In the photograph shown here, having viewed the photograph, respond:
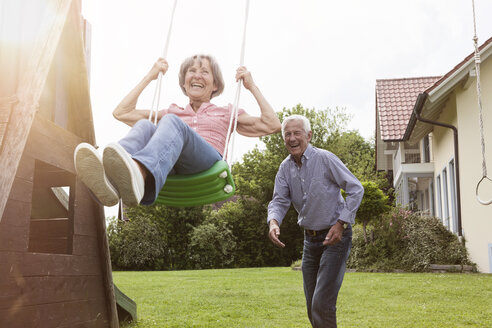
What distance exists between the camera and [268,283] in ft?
29.4

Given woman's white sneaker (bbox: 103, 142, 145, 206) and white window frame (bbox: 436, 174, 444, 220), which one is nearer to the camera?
woman's white sneaker (bbox: 103, 142, 145, 206)

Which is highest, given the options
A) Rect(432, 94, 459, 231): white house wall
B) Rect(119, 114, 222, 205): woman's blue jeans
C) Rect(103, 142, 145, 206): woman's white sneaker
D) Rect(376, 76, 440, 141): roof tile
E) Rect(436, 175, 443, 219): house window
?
Rect(376, 76, 440, 141): roof tile

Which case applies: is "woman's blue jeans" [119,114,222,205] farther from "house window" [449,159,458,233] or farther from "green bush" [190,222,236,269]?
"green bush" [190,222,236,269]

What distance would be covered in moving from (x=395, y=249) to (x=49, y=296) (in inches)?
340

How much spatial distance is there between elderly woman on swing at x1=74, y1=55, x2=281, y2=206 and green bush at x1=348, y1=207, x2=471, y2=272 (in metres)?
7.66

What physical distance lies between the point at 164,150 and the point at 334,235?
113 centimetres

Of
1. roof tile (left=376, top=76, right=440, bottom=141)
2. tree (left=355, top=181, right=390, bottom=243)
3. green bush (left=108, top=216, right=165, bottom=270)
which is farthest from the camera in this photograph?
green bush (left=108, top=216, right=165, bottom=270)

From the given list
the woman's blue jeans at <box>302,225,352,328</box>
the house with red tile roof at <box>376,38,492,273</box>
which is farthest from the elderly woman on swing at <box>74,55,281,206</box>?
the house with red tile roof at <box>376,38,492,273</box>

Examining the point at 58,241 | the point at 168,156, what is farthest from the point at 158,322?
the point at 168,156

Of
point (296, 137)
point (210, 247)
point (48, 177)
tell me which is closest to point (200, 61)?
point (296, 137)

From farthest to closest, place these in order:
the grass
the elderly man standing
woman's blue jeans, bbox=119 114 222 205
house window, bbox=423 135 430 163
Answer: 1. house window, bbox=423 135 430 163
2. the grass
3. the elderly man standing
4. woman's blue jeans, bbox=119 114 222 205

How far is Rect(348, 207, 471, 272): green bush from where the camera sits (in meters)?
10.3

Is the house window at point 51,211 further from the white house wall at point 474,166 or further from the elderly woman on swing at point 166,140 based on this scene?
the white house wall at point 474,166

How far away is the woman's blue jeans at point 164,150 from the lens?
2330 millimetres
